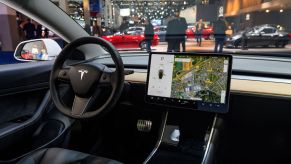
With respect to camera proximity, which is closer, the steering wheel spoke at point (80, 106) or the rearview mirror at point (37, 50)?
the steering wheel spoke at point (80, 106)

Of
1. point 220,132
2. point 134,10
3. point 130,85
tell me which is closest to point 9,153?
point 130,85

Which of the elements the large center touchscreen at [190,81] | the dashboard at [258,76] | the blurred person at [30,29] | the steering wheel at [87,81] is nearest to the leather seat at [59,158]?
the steering wheel at [87,81]

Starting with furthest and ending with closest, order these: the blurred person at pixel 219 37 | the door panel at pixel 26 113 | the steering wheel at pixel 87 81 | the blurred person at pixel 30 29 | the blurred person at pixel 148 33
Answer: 1. the blurred person at pixel 148 33
2. the blurred person at pixel 30 29
3. the blurred person at pixel 219 37
4. the door panel at pixel 26 113
5. the steering wheel at pixel 87 81

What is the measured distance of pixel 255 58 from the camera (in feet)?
7.09

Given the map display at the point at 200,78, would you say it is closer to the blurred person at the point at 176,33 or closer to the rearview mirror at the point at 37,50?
the blurred person at the point at 176,33

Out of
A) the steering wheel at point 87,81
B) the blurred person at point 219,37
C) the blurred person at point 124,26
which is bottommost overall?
the steering wheel at point 87,81

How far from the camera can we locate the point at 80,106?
1.45 metres

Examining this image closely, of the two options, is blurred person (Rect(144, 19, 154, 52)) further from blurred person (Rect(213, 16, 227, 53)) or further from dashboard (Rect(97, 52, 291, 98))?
blurred person (Rect(213, 16, 227, 53))

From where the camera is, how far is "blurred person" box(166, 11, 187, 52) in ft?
7.28

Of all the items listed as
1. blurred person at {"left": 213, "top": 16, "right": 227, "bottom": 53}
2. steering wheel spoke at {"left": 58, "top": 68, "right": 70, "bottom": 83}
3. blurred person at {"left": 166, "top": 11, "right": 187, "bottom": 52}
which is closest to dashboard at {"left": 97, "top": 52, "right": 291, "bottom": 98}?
blurred person at {"left": 213, "top": 16, "right": 227, "bottom": 53}

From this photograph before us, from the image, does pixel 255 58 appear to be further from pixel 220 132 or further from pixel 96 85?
pixel 96 85

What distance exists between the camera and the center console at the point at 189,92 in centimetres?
164

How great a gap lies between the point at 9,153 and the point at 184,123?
111cm

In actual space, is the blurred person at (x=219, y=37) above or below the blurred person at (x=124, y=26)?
below
